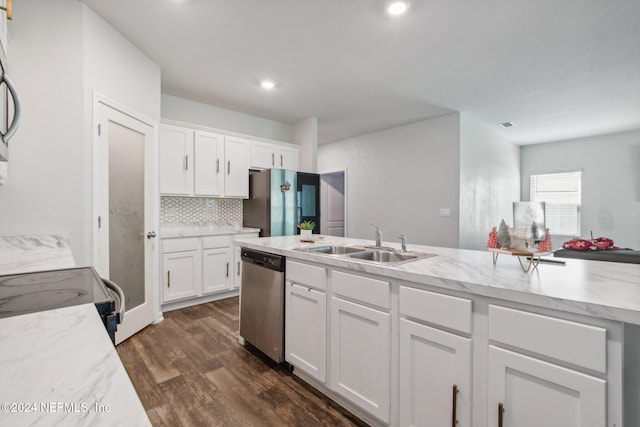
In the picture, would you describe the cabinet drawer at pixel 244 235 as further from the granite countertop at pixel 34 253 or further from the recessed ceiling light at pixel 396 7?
the recessed ceiling light at pixel 396 7

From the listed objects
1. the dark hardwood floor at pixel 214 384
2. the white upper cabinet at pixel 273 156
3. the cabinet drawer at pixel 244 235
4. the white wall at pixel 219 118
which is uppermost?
the white wall at pixel 219 118

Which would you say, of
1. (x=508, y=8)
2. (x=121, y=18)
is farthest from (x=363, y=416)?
(x=121, y=18)

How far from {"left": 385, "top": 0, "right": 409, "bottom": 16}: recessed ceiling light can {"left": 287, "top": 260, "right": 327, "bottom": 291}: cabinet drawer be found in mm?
1972

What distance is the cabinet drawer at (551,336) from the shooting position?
906 millimetres

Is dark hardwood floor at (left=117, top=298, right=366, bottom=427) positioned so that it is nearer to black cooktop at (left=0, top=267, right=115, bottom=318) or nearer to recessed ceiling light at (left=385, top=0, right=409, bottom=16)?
black cooktop at (left=0, top=267, right=115, bottom=318)

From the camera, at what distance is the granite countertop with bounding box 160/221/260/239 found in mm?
3560

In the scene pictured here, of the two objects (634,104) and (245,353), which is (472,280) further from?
(634,104)

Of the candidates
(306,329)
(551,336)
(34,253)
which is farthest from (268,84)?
(551,336)

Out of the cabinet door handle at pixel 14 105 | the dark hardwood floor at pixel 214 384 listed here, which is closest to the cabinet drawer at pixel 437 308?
the dark hardwood floor at pixel 214 384

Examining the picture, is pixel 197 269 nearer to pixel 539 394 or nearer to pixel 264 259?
pixel 264 259

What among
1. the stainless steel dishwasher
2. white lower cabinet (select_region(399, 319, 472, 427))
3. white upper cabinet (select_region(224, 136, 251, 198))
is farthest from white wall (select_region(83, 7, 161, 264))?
white lower cabinet (select_region(399, 319, 472, 427))

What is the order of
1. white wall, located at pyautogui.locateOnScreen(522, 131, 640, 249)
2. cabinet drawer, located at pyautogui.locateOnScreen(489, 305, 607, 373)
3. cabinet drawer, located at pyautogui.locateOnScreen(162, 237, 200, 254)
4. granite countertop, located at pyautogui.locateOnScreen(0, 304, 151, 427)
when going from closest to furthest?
granite countertop, located at pyautogui.locateOnScreen(0, 304, 151, 427), cabinet drawer, located at pyautogui.locateOnScreen(489, 305, 607, 373), cabinet drawer, located at pyautogui.locateOnScreen(162, 237, 200, 254), white wall, located at pyautogui.locateOnScreen(522, 131, 640, 249)

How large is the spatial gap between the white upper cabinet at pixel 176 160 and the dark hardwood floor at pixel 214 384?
1.62m

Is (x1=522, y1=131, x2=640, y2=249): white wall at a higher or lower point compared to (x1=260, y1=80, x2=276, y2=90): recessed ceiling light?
lower
